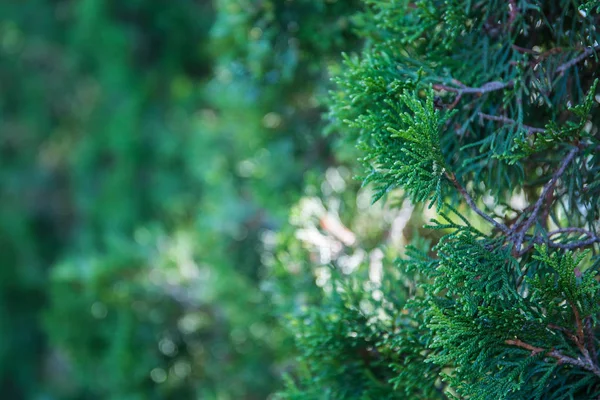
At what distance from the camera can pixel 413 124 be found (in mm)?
1243

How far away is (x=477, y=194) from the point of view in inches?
64.4

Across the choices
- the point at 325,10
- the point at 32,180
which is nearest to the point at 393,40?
the point at 325,10

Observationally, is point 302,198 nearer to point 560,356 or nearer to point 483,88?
point 483,88

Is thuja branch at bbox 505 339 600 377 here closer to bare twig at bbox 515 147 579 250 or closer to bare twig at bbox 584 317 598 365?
bare twig at bbox 584 317 598 365

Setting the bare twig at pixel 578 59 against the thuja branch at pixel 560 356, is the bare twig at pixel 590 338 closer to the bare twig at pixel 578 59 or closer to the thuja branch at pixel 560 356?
the thuja branch at pixel 560 356

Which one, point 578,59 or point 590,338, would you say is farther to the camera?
point 578,59

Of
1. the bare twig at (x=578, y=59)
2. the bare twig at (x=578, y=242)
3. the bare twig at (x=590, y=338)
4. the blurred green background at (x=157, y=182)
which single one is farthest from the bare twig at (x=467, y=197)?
the blurred green background at (x=157, y=182)

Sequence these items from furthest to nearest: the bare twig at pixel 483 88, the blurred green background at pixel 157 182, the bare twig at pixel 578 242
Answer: the blurred green background at pixel 157 182
the bare twig at pixel 483 88
the bare twig at pixel 578 242

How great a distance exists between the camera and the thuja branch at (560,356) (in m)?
1.24

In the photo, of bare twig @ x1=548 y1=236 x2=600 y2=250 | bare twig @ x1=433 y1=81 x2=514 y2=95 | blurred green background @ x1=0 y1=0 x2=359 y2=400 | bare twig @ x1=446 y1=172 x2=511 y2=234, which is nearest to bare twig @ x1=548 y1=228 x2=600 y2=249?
bare twig @ x1=548 y1=236 x2=600 y2=250

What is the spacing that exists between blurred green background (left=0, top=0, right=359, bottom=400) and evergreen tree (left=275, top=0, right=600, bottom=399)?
493mm

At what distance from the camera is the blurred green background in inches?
100.0

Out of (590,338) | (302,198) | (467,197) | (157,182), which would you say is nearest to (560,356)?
(590,338)

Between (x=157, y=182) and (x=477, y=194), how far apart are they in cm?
314
